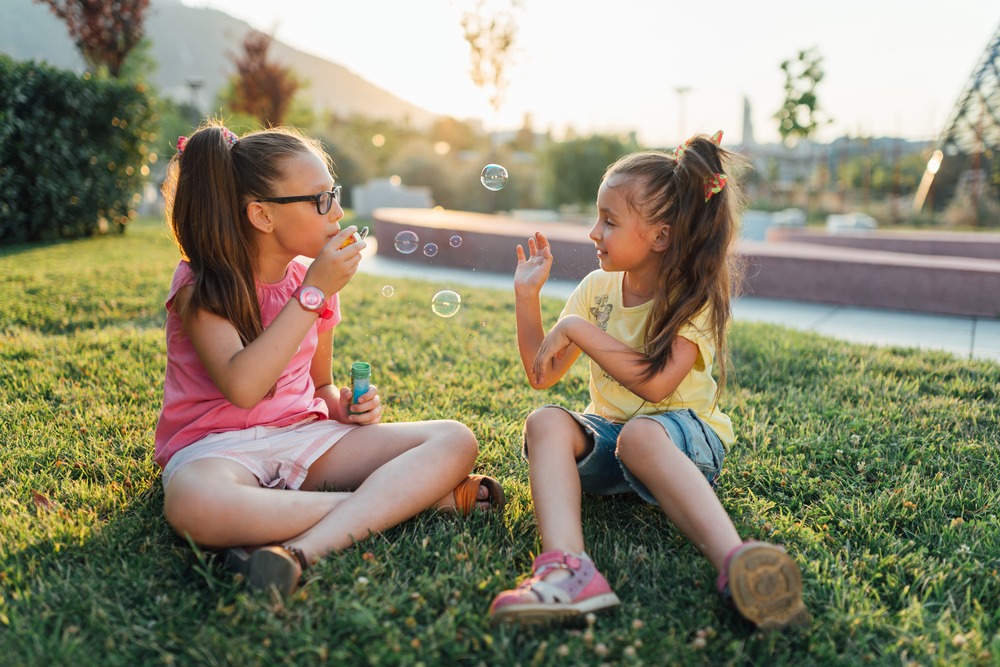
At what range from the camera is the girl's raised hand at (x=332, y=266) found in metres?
1.77

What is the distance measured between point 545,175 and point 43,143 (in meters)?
14.5

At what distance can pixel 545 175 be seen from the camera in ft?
66.1

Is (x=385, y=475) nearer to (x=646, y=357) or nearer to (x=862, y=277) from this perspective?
(x=646, y=357)

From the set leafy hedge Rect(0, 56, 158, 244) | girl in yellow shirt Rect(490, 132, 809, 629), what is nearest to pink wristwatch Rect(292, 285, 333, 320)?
girl in yellow shirt Rect(490, 132, 809, 629)

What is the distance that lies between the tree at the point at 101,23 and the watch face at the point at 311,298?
528 inches

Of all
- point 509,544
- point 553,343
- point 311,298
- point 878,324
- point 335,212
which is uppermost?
point 335,212

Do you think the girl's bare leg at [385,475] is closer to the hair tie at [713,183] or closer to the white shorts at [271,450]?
the white shorts at [271,450]

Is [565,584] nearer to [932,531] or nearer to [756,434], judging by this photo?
[932,531]

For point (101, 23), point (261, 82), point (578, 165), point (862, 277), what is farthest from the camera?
point (261, 82)

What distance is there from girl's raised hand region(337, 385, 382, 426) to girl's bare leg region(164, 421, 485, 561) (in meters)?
0.04

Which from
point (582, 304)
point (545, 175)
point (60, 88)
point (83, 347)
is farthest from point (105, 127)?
point (545, 175)

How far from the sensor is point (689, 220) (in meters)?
1.91

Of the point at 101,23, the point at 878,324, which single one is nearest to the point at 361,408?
the point at 878,324

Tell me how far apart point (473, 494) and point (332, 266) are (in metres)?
0.78
